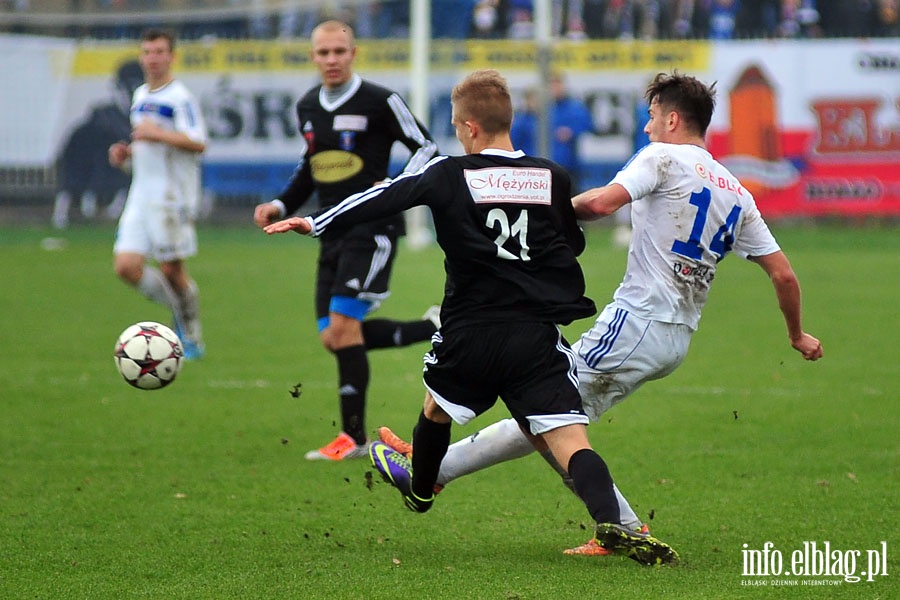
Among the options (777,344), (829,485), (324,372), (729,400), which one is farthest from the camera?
(777,344)

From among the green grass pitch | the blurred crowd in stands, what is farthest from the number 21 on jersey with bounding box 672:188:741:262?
the blurred crowd in stands

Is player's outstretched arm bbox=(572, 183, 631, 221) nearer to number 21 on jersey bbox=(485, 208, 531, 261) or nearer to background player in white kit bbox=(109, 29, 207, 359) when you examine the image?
number 21 on jersey bbox=(485, 208, 531, 261)

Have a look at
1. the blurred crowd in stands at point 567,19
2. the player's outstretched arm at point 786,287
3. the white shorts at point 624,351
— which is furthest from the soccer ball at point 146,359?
the blurred crowd in stands at point 567,19

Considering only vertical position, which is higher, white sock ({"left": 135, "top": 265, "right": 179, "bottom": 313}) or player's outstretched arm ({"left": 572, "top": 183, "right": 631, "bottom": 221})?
player's outstretched arm ({"left": 572, "top": 183, "right": 631, "bottom": 221})

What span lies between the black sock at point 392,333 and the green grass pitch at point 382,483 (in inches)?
19.6

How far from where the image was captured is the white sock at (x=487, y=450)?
17.1 ft

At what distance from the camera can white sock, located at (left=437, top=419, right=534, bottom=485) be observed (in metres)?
5.23

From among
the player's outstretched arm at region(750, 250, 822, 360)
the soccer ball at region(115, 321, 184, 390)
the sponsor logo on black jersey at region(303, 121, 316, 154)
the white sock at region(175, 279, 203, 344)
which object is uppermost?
the sponsor logo on black jersey at region(303, 121, 316, 154)

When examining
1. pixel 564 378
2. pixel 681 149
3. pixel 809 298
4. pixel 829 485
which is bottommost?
pixel 809 298

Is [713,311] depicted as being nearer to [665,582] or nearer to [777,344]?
[777,344]

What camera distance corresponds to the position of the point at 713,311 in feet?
42.3

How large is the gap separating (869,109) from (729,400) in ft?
45.1

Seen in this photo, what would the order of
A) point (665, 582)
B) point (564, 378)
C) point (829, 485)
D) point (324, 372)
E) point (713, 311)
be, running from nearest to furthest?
point (665, 582) → point (564, 378) → point (829, 485) → point (324, 372) → point (713, 311)

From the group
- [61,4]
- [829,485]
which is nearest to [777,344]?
[829,485]
